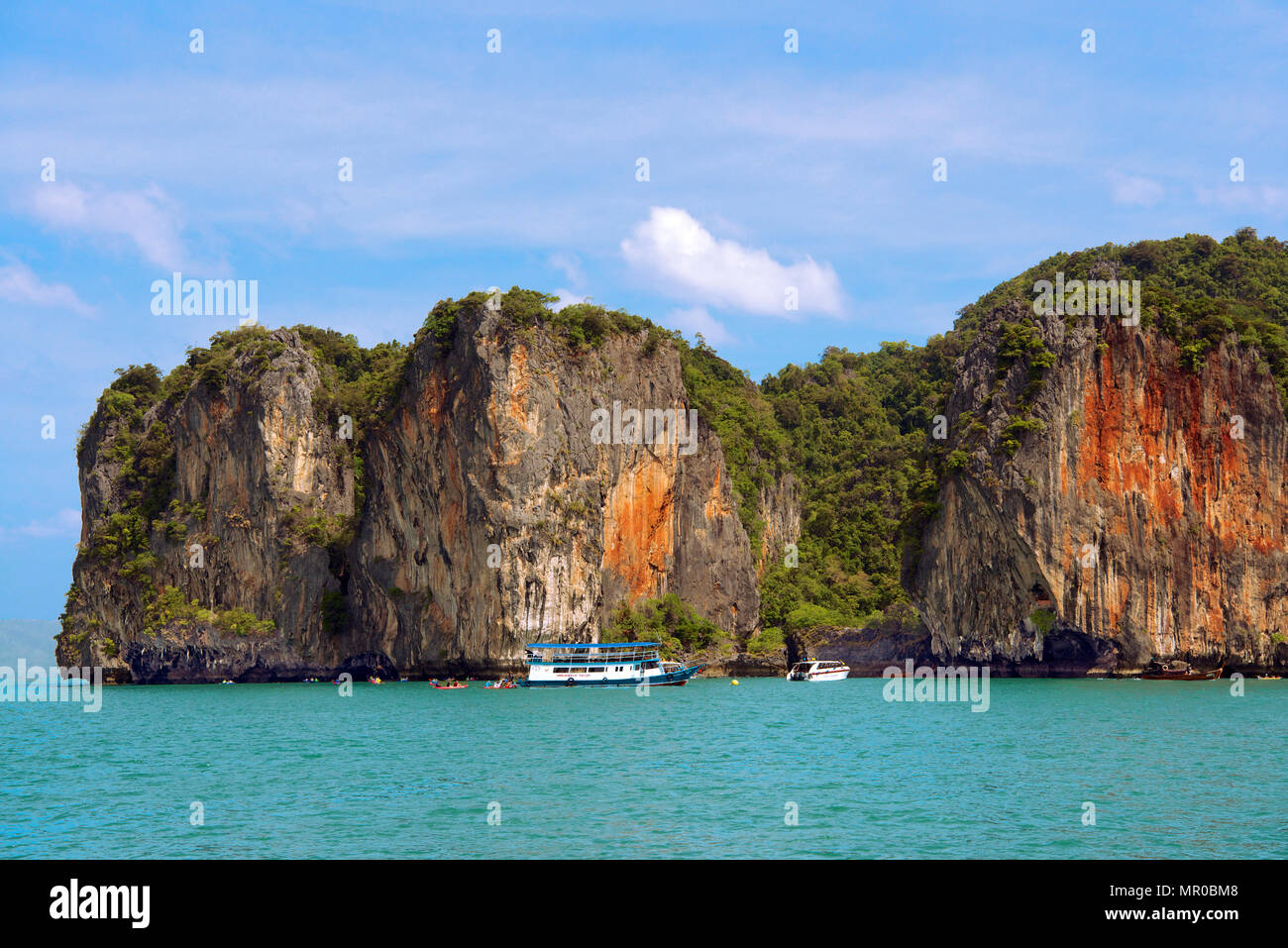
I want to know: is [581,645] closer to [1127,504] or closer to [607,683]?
[607,683]

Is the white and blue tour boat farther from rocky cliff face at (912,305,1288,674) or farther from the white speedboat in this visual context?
rocky cliff face at (912,305,1288,674)

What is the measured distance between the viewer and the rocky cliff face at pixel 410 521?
77375 millimetres

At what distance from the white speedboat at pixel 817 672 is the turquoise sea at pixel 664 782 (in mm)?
28015

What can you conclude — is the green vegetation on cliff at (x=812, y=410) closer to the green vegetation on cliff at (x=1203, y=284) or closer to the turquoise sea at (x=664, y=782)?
the green vegetation on cliff at (x=1203, y=284)

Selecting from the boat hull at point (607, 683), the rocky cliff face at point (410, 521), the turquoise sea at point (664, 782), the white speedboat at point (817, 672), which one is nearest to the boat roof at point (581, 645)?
the rocky cliff face at point (410, 521)

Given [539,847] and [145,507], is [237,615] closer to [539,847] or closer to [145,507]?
[145,507]

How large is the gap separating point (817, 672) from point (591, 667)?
17.2 meters

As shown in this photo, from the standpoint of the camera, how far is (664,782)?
2892 cm

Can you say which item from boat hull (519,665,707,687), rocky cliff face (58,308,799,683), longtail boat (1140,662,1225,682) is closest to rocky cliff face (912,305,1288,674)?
longtail boat (1140,662,1225,682)

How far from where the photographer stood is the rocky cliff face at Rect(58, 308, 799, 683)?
254 ft

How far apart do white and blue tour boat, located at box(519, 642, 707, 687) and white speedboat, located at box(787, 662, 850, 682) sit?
8.75 metres

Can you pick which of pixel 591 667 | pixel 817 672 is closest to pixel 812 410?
pixel 817 672
